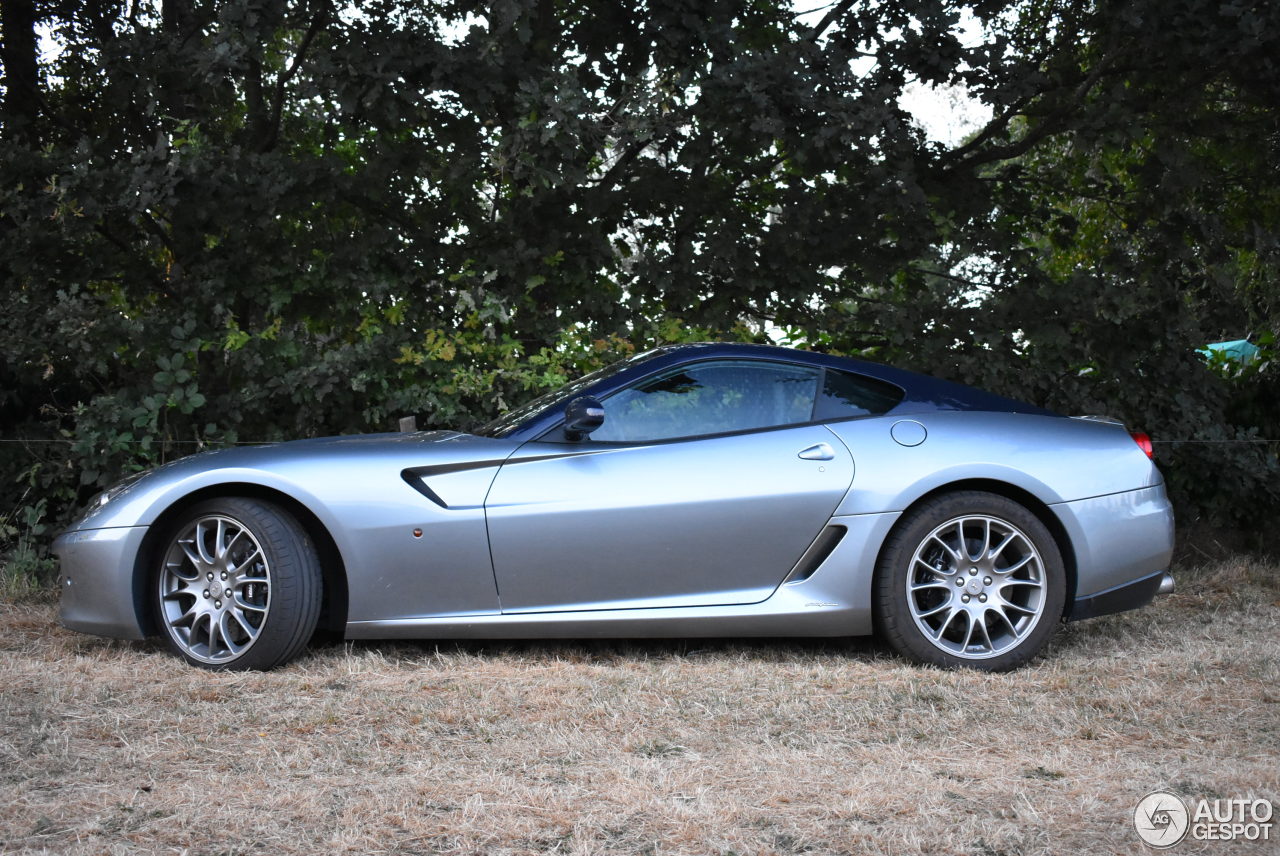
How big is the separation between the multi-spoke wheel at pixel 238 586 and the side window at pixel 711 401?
122 centimetres

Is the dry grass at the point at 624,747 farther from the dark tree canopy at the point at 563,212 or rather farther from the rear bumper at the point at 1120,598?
the dark tree canopy at the point at 563,212

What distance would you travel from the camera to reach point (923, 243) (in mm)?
6965

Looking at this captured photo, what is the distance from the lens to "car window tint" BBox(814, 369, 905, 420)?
15.6ft

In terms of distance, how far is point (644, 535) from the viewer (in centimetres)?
447

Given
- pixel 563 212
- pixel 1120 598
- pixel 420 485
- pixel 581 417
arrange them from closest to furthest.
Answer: pixel 581 417 → pixel 420 485 → pixel 1120 598 → pixel 563 212

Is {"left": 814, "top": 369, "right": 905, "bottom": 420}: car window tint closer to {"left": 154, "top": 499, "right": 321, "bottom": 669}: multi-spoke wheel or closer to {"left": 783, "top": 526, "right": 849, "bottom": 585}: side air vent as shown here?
{"left": 783, "top": 526, "right": 849, "bottom": 585}: side air vent

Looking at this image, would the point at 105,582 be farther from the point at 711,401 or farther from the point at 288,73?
the point at 288,73

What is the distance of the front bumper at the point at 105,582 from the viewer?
15.0 ft

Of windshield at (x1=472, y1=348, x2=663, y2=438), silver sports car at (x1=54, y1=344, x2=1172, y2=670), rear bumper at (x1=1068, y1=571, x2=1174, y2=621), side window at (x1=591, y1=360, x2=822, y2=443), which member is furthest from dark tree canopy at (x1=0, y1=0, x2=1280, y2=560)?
rear bumper at (x1=1068, y1=571, x2=1174, y2=621)

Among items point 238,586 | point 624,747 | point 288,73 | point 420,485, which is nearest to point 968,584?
point 624,747

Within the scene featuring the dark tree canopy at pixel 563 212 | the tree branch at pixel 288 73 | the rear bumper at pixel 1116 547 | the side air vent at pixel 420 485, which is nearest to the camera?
the side air vent at pixel 420 485

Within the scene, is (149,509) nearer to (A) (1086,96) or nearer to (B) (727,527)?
(B) (727,527)

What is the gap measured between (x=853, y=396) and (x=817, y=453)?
348mm

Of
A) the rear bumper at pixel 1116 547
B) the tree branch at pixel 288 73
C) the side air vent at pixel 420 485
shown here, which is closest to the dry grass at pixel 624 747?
the rear bumper at pixel 1116 547
